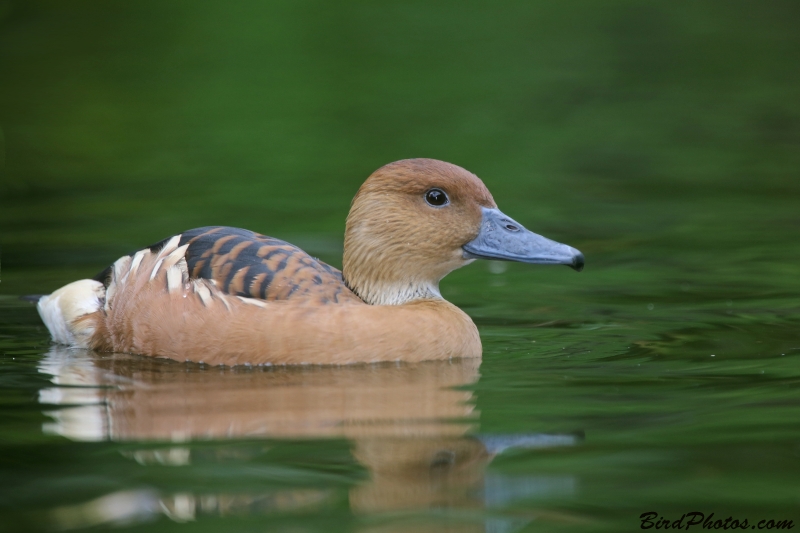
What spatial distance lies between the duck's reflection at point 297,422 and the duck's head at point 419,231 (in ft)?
2.57

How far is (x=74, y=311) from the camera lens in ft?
26.8

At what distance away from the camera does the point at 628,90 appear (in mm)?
16891

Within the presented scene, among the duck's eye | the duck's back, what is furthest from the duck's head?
the duck's back

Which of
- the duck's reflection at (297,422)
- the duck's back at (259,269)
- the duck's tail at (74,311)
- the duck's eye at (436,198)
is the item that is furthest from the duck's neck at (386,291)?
the duck's tail at (74,311)

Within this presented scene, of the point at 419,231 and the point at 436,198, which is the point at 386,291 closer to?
the point at 419,231

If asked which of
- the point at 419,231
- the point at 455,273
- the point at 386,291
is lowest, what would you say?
the point at 455,273

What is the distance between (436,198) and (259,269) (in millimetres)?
1256

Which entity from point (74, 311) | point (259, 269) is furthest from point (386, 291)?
point (74, 311)

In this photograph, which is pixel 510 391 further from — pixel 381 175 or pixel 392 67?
pixel 392 67

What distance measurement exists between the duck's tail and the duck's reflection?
0.15 metres

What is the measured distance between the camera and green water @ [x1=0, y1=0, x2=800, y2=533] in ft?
16.3

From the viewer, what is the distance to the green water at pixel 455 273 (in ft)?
16.3

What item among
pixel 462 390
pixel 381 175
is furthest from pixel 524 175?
pixel 462 390

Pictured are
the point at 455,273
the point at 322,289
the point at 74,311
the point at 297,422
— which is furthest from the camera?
the point at 455,273
